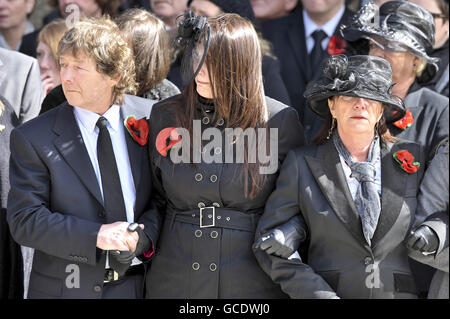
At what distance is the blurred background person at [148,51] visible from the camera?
418 cm

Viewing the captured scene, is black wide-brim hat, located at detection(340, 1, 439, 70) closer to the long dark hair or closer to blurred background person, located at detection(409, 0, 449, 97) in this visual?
blurred background person, located at detection(409, 0, 449, 97)

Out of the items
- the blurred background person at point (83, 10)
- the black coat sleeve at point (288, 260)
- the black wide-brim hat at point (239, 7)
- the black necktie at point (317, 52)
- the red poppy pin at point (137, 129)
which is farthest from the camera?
the blurred background person at point (83, 10)

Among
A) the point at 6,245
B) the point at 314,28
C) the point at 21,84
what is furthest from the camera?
the point at 314,28

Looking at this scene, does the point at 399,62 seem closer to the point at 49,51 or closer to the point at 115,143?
the point at 115,143

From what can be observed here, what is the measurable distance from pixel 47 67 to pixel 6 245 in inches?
54.4

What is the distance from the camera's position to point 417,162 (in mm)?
3643

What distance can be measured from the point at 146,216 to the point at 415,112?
151cm

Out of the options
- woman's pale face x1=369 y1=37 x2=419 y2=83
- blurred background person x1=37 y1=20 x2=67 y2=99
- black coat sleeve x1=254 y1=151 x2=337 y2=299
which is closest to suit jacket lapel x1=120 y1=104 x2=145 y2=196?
black coat sleeve x1=254 y1=151 x2=337 y2=299

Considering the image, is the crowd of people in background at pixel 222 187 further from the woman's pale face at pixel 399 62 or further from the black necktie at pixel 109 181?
the woman's pale face at pixel 399 62

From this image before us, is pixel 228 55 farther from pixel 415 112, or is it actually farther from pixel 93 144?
pixel 415 112

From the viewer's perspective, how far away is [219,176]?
363cm

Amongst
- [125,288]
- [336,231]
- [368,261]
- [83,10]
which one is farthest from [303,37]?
[125,288]

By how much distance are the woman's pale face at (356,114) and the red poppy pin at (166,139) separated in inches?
30.5

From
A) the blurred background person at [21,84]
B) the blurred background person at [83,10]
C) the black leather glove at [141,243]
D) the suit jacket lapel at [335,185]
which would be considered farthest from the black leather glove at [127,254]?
the blurred background person at [83,10]
